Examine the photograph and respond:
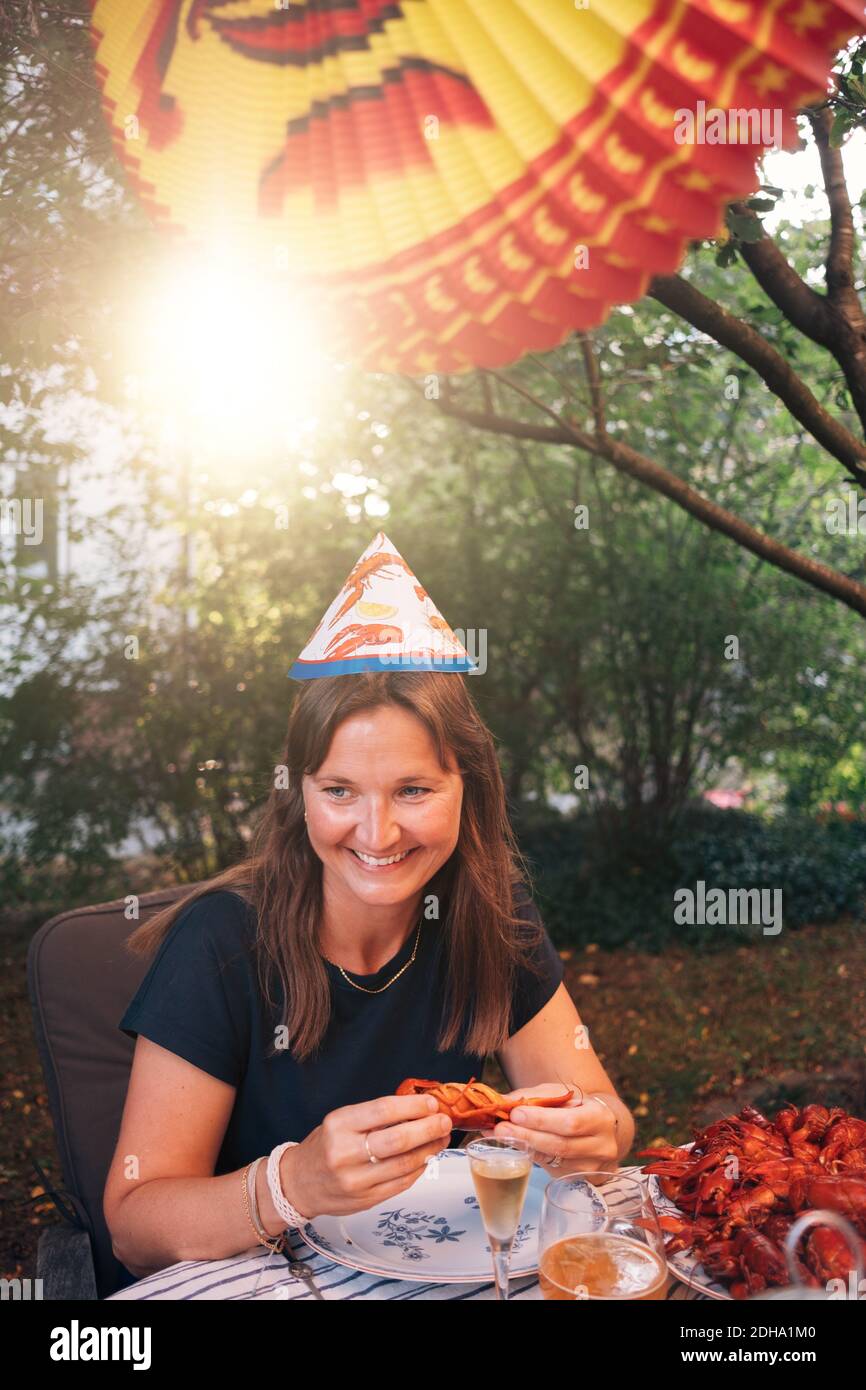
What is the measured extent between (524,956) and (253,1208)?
0.82 metres

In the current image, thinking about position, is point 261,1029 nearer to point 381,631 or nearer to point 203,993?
point 203,993

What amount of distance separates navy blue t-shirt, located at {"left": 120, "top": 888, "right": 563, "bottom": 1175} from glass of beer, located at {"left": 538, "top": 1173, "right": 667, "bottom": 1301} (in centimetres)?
83

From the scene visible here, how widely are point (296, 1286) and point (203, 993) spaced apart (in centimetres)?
58

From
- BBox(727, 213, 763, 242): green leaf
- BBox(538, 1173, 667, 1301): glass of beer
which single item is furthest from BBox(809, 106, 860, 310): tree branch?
BBox(538, 1173, 667, 1301): glass of beer

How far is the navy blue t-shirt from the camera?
1.91 meters

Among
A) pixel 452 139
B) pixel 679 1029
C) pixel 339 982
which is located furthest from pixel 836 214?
pixel 679 1029

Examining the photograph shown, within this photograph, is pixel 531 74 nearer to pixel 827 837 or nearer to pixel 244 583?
pixel 244 583

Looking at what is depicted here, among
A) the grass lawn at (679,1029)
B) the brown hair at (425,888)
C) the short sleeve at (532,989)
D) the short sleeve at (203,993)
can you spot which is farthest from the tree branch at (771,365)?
the grass lawn at (679,1029)

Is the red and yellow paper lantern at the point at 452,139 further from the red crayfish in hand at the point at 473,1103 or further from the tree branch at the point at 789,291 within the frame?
the tree branch at the point at 789,291

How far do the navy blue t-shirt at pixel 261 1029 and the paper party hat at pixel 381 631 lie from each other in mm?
495

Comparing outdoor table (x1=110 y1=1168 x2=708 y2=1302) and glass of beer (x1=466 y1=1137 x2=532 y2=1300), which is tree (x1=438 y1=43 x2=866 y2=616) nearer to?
glass of beer (x1=466 y1=1137 x2=532 y2=1300)

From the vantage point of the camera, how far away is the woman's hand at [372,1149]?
1.39m

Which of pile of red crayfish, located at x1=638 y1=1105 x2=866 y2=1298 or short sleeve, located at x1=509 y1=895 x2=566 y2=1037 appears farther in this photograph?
short sleeve, located at x1=509 y1=895 x2=566 y2=1037

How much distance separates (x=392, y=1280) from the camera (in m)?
1.44
